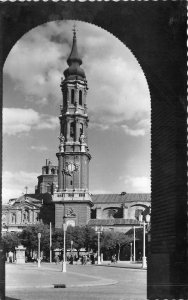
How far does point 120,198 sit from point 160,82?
127 m

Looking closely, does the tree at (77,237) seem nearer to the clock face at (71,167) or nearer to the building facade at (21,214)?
the clock face at (71,167)

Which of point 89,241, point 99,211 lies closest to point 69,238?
point 89,241

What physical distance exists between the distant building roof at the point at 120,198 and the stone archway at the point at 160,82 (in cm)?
12383

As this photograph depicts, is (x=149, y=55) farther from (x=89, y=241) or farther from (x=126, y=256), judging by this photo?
(x=126, y=256)

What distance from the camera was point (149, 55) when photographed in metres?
16.5

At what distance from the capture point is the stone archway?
50.2 ft

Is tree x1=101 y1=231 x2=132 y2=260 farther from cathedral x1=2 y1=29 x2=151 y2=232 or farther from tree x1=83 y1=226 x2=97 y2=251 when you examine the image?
cathedral x1=2 y1=29 x2=151 y2=232

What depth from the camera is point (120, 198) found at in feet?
470

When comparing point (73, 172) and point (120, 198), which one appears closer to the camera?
point (73, 172)

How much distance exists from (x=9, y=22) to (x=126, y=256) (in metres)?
95.0

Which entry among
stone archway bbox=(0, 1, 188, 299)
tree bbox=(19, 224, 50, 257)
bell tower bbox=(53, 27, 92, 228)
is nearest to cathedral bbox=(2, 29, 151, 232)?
bell tower bbox=(53, 27, 92, 228)

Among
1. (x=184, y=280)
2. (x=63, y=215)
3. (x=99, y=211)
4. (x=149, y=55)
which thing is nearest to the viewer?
(x=184, y=280)

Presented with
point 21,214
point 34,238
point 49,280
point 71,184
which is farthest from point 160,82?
point 21,214

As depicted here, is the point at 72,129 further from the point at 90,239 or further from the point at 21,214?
the point at 90,239
